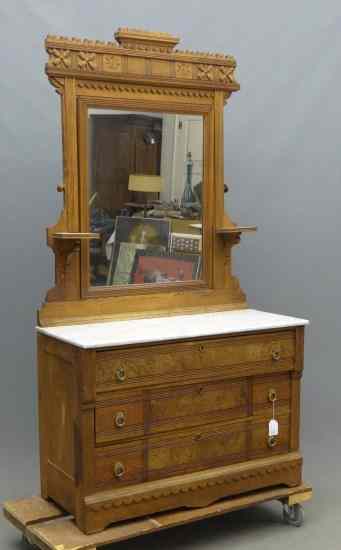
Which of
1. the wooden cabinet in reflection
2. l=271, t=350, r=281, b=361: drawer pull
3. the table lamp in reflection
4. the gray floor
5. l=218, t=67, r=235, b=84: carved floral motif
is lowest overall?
the gray floor

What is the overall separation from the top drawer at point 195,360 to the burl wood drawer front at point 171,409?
55 mm

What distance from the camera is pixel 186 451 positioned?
376 cm

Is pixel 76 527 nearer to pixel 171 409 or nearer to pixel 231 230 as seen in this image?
pixel 171 409

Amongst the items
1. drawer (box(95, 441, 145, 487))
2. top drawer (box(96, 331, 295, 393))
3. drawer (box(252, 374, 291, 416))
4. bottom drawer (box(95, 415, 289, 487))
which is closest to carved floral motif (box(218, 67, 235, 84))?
top drawer (box(96, 331, 295, 393))

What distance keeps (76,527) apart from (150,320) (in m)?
0.92

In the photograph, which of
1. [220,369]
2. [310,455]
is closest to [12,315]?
[220,369]

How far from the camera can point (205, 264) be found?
418 cm

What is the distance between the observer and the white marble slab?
3529mm

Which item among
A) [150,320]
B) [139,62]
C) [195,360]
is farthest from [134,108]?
[195,360]

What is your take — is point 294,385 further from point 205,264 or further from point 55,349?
point 55,349

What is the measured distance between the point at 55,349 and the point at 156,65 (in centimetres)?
130

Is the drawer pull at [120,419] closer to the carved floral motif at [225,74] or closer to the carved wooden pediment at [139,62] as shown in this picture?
the carved wooden pediment at [139,62]

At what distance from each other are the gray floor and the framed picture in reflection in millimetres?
1096

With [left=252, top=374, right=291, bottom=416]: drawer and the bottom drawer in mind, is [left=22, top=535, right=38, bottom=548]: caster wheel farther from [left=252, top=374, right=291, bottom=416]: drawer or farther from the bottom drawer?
[left=252, top=374, right=291, bottom=416]: drawer
